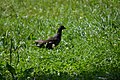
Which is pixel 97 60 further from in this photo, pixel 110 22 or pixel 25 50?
pixel 110 22

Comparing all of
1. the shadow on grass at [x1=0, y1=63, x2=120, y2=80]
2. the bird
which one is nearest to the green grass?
the shadow on grass at [x1=0, y1=63, x2=120, y2=80]

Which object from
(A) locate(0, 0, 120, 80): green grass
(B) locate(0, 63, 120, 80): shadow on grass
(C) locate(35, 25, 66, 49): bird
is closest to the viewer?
(B) locate(0, 63, 120, 80): shadow on grass

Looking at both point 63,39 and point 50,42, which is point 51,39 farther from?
point 63,39

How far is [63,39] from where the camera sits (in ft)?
34.7

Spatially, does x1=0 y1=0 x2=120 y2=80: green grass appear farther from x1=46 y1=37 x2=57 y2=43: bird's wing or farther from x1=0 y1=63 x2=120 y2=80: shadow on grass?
x1=46 y1=37 x2=57 y2=43: bird's wing

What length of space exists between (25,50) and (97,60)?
1.56 meters

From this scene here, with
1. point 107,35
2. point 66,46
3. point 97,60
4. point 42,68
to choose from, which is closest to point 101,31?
point 107,35

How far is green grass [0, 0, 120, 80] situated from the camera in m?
8.12

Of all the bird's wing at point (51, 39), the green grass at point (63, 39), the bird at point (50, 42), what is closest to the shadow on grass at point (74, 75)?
the green grass at point (63, 39)

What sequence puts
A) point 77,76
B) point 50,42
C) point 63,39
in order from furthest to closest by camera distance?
point 63,39, point 50,42, point 77,76

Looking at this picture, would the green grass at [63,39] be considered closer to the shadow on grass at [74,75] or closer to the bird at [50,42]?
the shadow on grass at [74,75]

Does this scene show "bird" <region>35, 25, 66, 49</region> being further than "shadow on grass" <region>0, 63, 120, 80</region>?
Yes

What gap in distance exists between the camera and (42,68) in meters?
8.34

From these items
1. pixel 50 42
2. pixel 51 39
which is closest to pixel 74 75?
pixel 50 42
